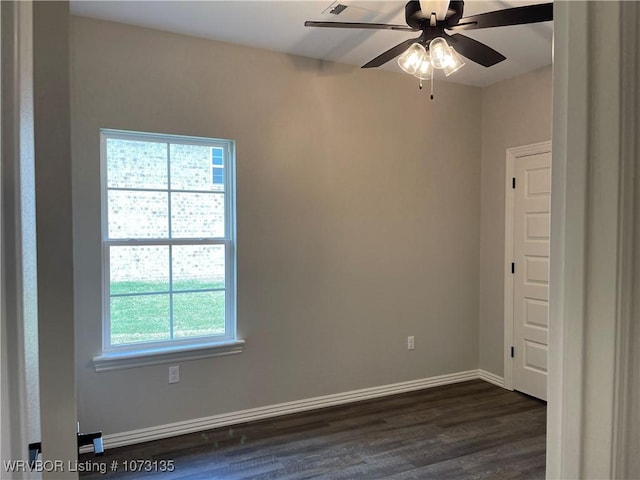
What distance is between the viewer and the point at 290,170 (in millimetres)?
3346

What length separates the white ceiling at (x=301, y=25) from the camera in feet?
8.48

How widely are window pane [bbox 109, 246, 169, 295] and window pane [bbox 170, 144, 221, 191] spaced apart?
1.58 feet

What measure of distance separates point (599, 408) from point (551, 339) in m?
0.11

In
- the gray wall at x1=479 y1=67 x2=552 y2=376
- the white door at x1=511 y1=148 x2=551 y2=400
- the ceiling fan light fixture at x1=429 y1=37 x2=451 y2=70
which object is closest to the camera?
the ceiling fan light fixture at x1=429 y1=37 x2=451 y2=70

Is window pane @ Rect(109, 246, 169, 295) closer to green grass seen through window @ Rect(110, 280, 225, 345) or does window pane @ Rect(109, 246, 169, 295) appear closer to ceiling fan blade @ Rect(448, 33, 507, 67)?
green grass seen through window @ Rect(110, 280, 225, 345)

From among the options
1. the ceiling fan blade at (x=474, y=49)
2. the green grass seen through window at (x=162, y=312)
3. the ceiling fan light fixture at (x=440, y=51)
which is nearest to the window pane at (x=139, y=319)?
the green grass seen through window at (x=162, y=312)

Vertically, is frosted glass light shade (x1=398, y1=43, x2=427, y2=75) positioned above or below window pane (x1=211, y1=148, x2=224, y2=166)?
above

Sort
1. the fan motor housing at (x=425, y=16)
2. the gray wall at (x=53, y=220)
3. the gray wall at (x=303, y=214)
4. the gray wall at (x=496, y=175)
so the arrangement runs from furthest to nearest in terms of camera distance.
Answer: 1. the gray wall at (x=496, y=175)
2. the gray wall at (x=303, y=214)
3. the fan motor housing at (x=425, y=16)
4. the gray wall at (x=53, y=220)

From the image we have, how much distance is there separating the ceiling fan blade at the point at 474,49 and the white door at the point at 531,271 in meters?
1.55

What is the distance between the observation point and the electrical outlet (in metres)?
3.02

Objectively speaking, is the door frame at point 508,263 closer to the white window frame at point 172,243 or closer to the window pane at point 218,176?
the white window frame at point 172,243

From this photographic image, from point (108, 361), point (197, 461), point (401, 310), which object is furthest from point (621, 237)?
point (401, 310)

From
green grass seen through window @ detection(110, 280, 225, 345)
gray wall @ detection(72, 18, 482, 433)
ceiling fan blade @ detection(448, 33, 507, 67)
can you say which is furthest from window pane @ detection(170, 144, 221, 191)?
ceiling fan blade @ detection(448, 33, 507, 67)

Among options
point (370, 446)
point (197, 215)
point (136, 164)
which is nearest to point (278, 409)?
point (370, 446)
